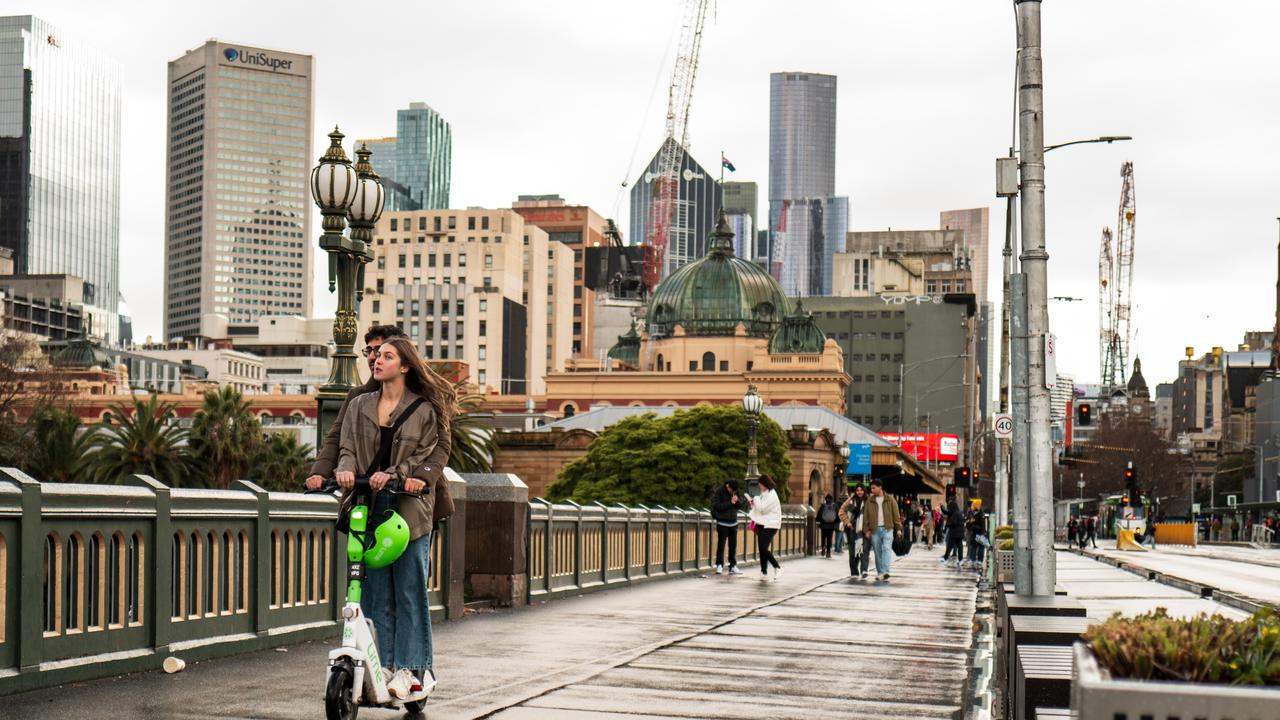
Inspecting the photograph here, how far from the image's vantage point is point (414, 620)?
832 centimetres

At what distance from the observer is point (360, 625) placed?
776 centimetres

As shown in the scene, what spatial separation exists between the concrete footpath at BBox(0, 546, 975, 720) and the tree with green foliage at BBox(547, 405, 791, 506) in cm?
6938

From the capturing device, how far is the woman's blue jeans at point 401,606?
27.2 ft

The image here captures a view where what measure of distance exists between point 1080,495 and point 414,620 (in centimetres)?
17331

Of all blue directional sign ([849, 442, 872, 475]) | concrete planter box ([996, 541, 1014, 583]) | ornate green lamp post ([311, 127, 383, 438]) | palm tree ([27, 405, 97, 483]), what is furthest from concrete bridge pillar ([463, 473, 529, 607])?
blue directional sign ([849, 442, 872, 475])

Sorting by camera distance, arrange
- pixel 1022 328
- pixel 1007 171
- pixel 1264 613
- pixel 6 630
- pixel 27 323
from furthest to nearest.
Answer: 1. pixel 27 323
2. pixel 1007 171
3. pixel 1022 328
4. pixel 6 630
5. pixel 1264 613

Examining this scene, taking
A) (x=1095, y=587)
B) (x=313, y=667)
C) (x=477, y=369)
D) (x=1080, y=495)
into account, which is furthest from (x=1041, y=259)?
(x=477, y=369)

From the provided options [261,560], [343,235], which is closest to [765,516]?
[343,235]

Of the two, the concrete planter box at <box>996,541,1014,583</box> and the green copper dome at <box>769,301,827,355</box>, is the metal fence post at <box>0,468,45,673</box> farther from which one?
the green copper dome at <box>769,301,827,355</box>

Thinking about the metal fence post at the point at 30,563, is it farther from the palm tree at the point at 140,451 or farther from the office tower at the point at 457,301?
the office tower at the point at 457,301

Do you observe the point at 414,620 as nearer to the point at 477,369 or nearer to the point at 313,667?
the point at 313,667

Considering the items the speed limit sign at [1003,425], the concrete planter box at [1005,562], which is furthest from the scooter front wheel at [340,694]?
the speed limit sign at [1003,425]

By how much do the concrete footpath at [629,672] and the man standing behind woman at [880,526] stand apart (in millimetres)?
9241

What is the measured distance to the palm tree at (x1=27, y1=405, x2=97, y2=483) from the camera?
61.8 meters
